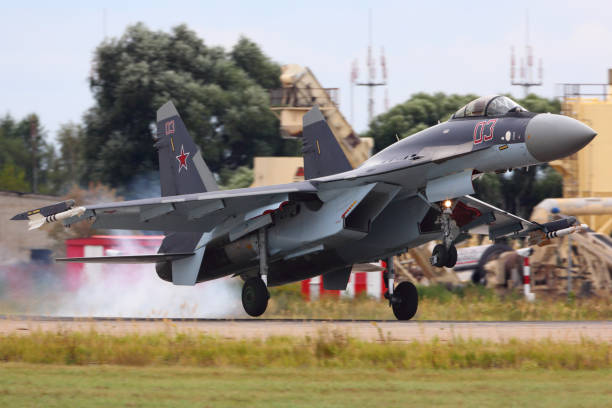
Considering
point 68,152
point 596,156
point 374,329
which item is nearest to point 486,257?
point 596,156

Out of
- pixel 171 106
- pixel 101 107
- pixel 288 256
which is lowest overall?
pixel 288 256

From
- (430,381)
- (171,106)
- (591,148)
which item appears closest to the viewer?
(430,381)

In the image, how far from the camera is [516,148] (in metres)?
13.5

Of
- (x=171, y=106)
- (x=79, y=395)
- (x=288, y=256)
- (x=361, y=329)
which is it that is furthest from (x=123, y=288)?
(x=79, y=395)

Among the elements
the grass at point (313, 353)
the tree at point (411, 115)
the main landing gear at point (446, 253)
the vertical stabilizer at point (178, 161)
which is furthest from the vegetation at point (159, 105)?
the grass at point (313, 353)

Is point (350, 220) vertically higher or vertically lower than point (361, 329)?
higher

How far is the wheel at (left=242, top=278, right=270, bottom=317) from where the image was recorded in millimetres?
15625

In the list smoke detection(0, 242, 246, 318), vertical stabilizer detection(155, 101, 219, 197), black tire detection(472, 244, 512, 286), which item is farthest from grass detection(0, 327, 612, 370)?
black tire detection(472, 244, 512, 286)

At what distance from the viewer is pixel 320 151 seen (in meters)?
17.8

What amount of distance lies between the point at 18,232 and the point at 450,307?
59.4 feet

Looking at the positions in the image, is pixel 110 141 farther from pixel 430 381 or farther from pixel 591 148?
pixel 430 381

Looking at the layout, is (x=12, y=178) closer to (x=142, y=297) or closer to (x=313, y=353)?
(x=142, y=297)

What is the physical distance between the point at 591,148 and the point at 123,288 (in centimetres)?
1859

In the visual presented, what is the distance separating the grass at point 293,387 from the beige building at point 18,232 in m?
19.1
